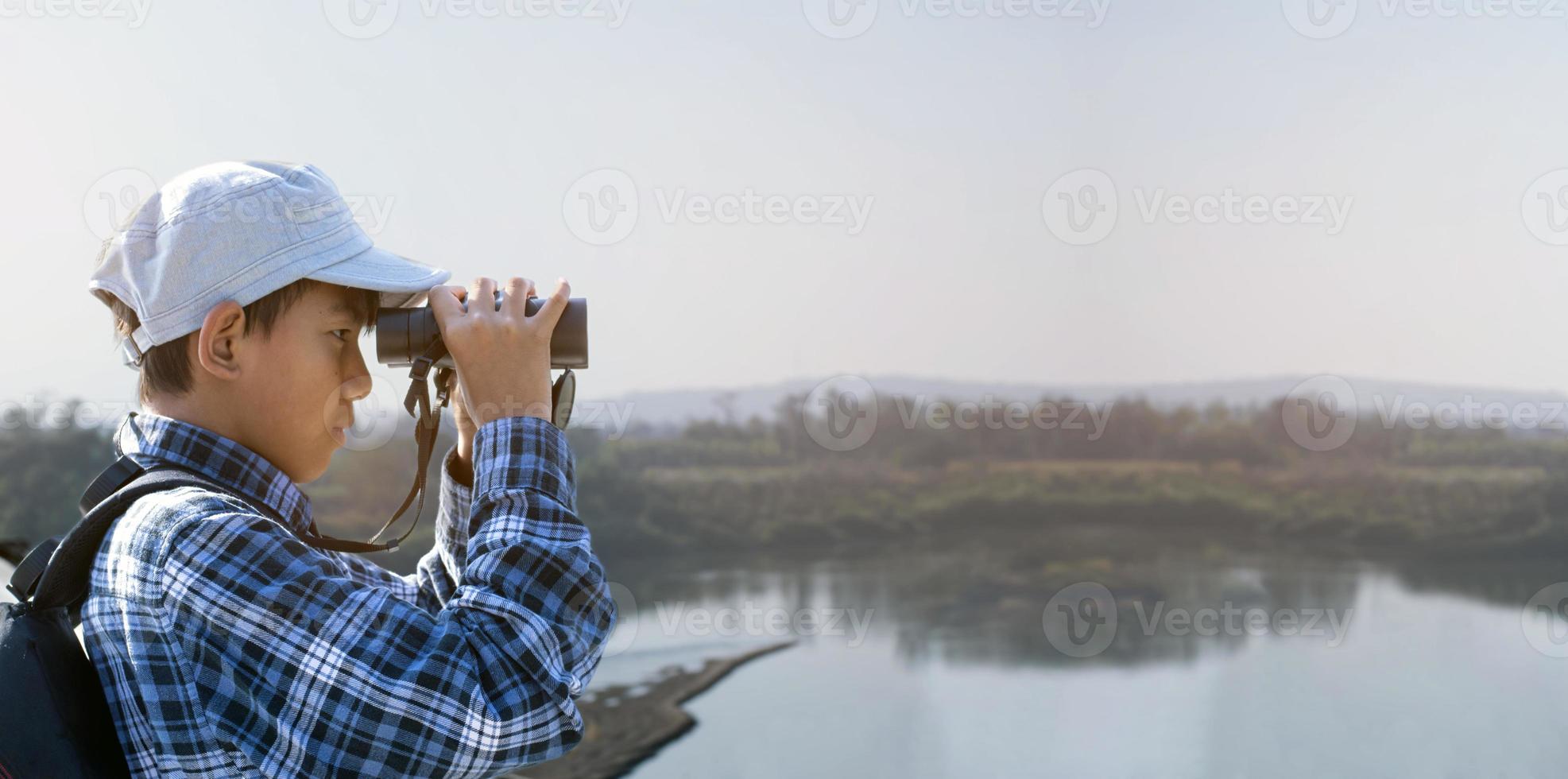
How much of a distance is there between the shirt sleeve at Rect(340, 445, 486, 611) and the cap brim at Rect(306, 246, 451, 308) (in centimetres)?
18

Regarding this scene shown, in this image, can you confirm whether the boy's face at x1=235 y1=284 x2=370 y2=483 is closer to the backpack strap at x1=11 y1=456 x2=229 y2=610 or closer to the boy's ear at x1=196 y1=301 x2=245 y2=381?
the boy's ear at x1=196 y1=301 x2=245 y2=381

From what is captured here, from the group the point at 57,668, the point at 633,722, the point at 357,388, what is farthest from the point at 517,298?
the point at 633,722

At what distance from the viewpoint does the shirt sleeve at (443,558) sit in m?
1.06

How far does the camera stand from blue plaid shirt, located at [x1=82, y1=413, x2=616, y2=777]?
0.70m

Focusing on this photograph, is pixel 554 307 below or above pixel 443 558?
above

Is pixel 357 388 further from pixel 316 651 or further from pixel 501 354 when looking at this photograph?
pixel 316 651

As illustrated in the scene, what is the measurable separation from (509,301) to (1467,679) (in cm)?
846

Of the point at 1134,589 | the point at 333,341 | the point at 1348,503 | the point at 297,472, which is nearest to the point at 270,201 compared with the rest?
the point at 333,341
